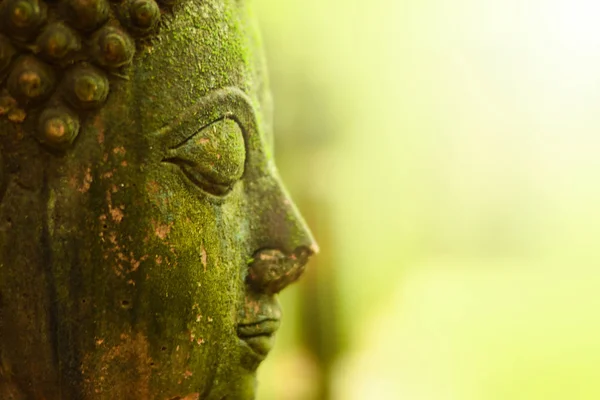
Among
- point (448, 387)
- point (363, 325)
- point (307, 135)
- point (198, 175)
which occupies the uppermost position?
point (198, 175)

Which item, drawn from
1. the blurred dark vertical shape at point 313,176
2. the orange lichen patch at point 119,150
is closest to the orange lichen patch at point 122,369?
the orange lichen patch at point 119,150

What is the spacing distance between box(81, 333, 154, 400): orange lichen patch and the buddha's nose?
0.57 feet

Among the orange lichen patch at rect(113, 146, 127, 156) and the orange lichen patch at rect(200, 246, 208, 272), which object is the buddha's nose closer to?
the orange lichen patch at rect(200, 246, 208, 272)

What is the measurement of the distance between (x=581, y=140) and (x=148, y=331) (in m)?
1.21

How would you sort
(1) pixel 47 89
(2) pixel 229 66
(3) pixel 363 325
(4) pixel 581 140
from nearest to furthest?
(1) pixel 47 89
(2) pixel 229 66
(4) pixel 581 140
(3) pixel 363 325

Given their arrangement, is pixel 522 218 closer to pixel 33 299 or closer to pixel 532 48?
pixel 532 48

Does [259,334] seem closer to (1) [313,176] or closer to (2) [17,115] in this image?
(2) [17,115]

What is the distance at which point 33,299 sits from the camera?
691 millimetres

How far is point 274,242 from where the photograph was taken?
83 centimetres

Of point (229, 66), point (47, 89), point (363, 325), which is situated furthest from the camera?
point (363, 325)

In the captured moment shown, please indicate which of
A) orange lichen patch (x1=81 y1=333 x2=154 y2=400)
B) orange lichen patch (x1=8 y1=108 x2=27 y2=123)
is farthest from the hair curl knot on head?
orange lichen patch (x1=81 y1=333 x2=154 y2=400)

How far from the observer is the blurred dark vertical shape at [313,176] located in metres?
1.64

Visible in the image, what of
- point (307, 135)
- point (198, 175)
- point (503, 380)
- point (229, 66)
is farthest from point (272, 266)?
point (503, 380)

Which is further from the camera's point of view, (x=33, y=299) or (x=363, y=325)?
(x=363, y=325)
